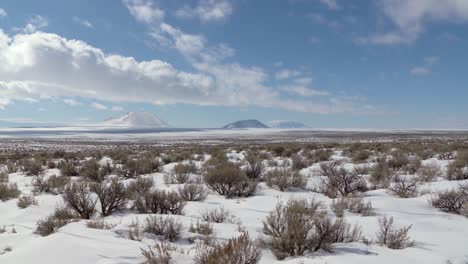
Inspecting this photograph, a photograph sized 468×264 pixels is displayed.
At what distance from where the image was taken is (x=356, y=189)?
27.4 ft

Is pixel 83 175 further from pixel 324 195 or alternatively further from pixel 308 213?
pixel 308 213

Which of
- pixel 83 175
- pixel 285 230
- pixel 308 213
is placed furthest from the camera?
pixel 83 175

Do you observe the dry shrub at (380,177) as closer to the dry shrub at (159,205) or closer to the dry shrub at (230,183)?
the dry shrub at (230,183)

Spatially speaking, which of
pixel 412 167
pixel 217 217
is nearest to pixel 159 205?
pixel 217 217

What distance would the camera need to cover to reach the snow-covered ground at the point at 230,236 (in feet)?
12.0

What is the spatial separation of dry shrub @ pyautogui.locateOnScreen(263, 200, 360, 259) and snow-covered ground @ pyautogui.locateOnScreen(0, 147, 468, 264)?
0.46ft

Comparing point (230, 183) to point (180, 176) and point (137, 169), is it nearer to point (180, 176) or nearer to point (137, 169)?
point (180, 176)

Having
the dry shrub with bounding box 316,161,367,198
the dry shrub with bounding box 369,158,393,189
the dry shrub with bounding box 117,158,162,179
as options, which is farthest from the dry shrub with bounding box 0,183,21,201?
the dry shrub with bounding box 369,158,393,189

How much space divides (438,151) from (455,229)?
13.1 m

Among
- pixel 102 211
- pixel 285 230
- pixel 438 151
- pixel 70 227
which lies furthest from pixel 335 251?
pixel 438 151

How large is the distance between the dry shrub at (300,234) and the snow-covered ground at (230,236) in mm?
140

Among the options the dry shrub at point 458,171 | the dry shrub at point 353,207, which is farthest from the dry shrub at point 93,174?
the dry shrub at point 458,171

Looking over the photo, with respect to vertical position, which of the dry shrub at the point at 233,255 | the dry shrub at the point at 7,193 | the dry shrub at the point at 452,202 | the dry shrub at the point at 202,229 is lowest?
the dry shrub at the point at 7,193

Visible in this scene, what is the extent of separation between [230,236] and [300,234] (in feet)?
3.96
